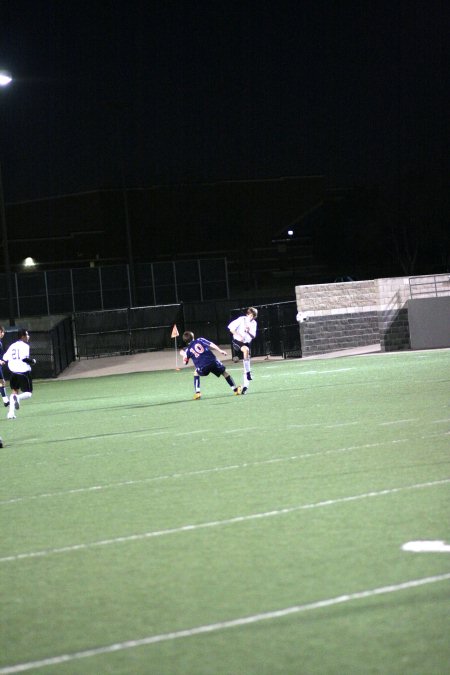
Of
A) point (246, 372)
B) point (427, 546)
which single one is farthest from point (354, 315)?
point (427, 546)

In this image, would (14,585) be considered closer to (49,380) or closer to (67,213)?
(49,380)

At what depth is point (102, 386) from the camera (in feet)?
103

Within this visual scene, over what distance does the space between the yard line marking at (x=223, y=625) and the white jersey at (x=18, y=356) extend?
15.9 m

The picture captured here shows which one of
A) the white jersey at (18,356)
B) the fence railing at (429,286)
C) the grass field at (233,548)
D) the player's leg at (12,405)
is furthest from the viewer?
the fence railing at (429,286)

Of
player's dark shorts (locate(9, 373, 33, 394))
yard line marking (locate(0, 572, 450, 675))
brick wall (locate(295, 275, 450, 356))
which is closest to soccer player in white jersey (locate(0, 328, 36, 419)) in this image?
player's dark shorts (locate(9, 373, 33, 394))

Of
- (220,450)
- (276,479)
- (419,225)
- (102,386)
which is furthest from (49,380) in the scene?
(419,225)

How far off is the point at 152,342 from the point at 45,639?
141ft

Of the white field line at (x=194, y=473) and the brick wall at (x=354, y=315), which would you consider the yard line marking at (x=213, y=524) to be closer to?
the white field line at (x=194, y=473)

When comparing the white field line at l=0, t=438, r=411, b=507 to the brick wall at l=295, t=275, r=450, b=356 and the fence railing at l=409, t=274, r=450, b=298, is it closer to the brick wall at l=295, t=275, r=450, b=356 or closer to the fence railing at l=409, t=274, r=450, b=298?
the brick wall at l=295, t=275, r=450, b=356

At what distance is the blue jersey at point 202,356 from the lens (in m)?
21.8

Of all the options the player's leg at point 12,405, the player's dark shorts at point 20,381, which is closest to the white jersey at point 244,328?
the player's dark shorts at point 20,381

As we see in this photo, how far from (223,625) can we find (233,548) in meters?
1.82

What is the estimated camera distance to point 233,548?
23.9ft

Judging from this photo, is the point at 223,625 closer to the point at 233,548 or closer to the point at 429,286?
the point at 233,548
